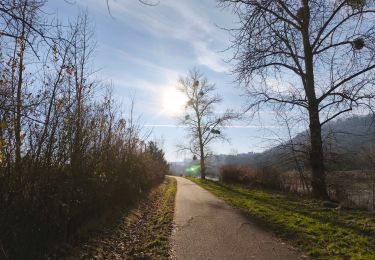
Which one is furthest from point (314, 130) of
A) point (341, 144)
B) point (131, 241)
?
point (131, 241)

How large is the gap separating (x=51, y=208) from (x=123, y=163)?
8.82 metres

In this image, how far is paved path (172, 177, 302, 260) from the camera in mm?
7207

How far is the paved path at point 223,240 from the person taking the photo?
7207mm

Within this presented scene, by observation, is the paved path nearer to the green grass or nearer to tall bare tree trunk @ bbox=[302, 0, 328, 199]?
the green grass

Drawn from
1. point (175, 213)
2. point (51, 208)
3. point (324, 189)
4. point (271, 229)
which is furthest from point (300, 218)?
point (51, 208)

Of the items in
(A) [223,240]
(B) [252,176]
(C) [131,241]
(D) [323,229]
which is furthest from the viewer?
(B) [252,176]

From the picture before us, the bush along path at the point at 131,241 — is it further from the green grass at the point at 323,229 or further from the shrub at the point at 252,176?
the shrub at the point at 252,176

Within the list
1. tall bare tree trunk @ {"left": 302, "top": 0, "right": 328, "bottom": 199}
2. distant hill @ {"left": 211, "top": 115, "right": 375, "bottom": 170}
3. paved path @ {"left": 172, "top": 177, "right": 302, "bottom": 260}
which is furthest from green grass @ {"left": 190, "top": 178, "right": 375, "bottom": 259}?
distant hill @ {"left": 211, "top": 115, "right": 375, "bottom": 170}

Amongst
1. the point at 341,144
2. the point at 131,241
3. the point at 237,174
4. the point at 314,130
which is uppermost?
the point at 314,130

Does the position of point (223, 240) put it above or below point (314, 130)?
below

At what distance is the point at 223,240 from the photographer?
8.52 meters

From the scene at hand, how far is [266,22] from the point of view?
11.6 m

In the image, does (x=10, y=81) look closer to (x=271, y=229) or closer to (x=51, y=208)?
(x=51, y=208)

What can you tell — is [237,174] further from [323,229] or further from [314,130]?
[323,229]
